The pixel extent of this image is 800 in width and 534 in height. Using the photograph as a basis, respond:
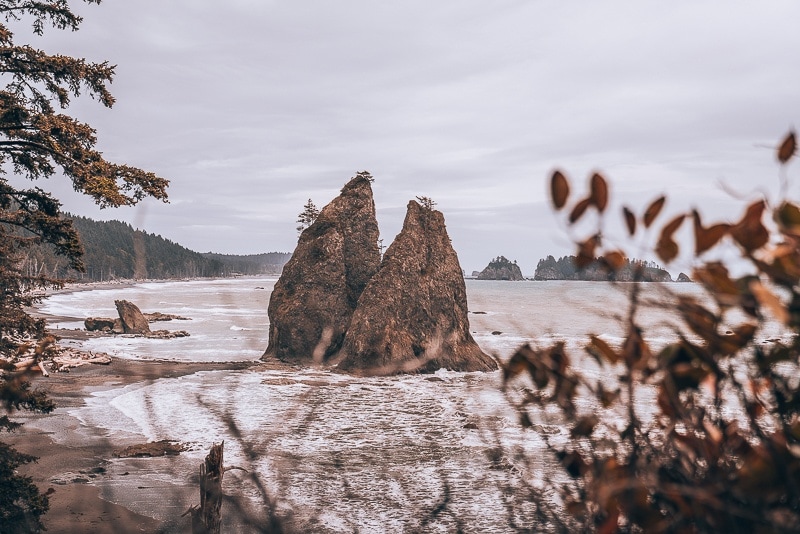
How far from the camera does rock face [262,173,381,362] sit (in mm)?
26047

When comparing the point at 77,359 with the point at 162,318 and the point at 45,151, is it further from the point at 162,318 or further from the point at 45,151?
the point at 162,318

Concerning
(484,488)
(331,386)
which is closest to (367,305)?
(331,386)

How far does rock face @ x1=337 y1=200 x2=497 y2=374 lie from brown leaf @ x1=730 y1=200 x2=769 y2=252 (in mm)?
22592

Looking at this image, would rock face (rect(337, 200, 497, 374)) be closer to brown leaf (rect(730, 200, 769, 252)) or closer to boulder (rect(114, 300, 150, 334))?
boulder (rect(114, 300, 150, 334))

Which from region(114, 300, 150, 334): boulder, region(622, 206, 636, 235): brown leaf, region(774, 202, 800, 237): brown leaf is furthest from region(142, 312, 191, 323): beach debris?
region(774, 202, 800, 237): brown leaf

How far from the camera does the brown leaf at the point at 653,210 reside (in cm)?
141

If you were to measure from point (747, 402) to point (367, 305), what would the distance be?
75.0 feet

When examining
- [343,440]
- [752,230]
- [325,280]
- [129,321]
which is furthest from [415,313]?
[752,230]

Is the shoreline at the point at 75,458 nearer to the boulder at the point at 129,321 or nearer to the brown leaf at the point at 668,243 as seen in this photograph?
the brown leaf at the point at 668,243

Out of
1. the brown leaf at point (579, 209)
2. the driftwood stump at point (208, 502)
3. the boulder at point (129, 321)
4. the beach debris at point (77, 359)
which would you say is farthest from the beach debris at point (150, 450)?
the boulder at point (129, 321)

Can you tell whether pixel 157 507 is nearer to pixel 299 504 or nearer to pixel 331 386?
pixel 299 504

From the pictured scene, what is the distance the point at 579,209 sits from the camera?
4.75 ft

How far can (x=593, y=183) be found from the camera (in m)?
1.41

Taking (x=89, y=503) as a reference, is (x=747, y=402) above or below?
above
